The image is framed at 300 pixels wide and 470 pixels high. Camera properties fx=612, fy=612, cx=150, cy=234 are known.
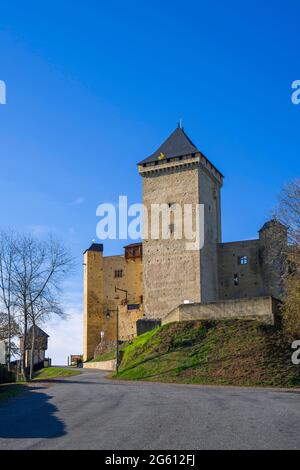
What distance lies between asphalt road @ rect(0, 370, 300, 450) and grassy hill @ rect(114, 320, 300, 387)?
33.5 feet

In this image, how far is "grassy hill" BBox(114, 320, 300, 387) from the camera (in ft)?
97.0

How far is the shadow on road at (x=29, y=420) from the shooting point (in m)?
11.7

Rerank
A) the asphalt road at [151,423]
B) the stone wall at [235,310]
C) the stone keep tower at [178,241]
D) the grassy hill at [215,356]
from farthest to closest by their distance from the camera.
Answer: the stone keep tower at [178,241], the stone wall at [235,310], the grassy hill at [215,356], the asphalt road at [151,423]

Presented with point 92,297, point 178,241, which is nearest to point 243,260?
point 178,241

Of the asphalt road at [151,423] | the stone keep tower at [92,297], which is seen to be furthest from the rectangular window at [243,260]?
the asphalt road at [151,423]

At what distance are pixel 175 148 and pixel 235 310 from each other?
83.2ft

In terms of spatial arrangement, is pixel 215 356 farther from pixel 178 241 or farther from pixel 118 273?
pixel 118 273

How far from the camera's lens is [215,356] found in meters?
32.7

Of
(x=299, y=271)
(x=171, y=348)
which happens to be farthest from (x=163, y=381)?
(x=299, y=271)

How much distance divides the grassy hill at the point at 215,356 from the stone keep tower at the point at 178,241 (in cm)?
1445

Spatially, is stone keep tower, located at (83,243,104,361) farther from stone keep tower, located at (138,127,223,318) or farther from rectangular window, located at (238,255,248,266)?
rectangular window, located at (238,255,248,266)

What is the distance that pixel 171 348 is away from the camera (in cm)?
3544

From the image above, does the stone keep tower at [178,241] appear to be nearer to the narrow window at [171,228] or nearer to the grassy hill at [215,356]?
Result: the narrow window at [171,228]
